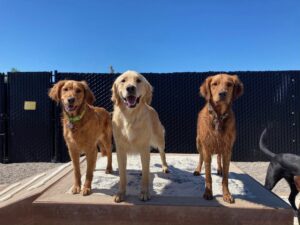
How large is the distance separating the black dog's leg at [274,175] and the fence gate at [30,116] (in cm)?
705

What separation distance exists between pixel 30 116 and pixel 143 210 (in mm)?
7244

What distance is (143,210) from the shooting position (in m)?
3.62

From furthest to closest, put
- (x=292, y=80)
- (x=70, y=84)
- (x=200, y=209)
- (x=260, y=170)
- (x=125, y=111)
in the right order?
(x=292, y=80), (x=260, y=170), (x=70, y=84), (x=125, y=111), (x=200, y=209)

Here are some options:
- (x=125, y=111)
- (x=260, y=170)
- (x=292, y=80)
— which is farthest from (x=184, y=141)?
(x=125, y=111)

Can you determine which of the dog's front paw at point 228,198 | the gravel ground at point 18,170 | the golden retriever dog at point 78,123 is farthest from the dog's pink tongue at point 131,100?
the gravel ground at point 18,170

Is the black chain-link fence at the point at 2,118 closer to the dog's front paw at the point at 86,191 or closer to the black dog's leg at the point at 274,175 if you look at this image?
the dog's front paw at the point at 86,191

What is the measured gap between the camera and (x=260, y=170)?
28.5ft

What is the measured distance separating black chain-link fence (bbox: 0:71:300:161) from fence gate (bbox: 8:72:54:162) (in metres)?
0.03

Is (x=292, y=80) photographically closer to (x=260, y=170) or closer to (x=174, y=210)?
(x=260, y=170)

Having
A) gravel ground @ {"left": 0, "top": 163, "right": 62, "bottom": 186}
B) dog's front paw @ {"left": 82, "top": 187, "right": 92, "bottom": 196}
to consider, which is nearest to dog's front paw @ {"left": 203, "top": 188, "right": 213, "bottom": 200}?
dog's front paw @ {"left": 82, "top": 187, "right": 92, "bottom": 196}

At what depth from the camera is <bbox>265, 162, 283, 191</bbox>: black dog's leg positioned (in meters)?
4.61

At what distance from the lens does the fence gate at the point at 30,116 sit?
9727 mm

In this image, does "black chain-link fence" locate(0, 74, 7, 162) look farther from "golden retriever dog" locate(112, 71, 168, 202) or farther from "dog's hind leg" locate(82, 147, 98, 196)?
"golden retriever dog" locate(112, 71, 168, 202)

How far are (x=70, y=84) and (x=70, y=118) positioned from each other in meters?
0.45
